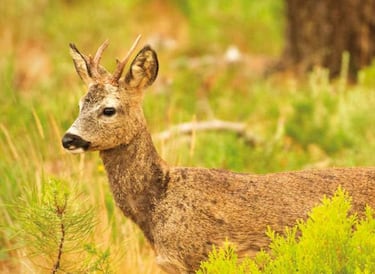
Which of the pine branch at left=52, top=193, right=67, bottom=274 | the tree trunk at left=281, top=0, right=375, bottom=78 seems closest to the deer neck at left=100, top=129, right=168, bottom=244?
the pine branch at left=52, top=193, right=67, bottom=274

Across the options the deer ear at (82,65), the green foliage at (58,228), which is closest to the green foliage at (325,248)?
the green foliage at (58,228)

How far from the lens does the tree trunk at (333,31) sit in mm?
11492

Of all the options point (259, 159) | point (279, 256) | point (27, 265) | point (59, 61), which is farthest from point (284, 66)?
point (279, 256)

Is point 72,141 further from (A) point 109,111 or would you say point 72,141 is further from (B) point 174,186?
(B) point 174,186

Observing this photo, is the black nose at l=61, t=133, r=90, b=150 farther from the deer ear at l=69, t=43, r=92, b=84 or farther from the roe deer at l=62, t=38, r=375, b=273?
the deer ear at l=69, t=43, r=92, b=84

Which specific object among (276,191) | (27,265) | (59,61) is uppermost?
(59,61)

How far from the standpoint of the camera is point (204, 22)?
16.3 metres

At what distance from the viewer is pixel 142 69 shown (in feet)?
17.6

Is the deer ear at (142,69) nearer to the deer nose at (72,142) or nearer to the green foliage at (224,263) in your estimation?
the deer nose at (72,142)

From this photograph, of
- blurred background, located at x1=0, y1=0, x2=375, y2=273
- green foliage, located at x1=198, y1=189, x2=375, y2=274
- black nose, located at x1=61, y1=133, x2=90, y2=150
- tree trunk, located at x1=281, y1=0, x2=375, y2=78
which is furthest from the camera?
tree trunk, located at x1=281, y1=0, x2=375, y2=78

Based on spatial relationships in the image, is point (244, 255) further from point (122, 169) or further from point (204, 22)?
point (204, 22)

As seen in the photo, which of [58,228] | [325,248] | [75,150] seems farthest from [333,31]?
[325,248]

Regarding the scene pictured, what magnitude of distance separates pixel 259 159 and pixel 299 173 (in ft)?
8.84

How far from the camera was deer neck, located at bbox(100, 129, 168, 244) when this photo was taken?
5.33 m
